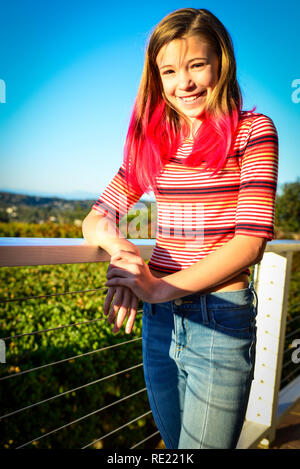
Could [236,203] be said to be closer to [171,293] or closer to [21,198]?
[171,293]

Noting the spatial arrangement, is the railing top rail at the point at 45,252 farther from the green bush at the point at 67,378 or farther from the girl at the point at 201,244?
the green bush at the point at 67,378

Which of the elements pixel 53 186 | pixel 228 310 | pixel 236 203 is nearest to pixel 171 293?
pixel 228 310

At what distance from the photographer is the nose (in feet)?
3.71

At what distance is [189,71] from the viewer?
113cm

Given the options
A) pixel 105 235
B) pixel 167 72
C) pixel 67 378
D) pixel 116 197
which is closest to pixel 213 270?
pixel 105 235

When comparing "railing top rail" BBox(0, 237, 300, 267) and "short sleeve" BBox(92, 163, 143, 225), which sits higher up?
"short sleeve" BBox(92, 163, 143, 225)

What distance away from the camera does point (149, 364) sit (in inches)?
47.9

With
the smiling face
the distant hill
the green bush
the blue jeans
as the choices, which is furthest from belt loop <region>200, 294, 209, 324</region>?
the distant hill

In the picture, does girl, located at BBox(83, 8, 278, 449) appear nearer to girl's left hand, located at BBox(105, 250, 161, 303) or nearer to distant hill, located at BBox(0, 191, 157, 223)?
girl's left hand, located at BBox(105, 250, 161, 303)

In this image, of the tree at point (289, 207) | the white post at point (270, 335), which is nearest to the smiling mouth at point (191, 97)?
the white post at point (270, 335)

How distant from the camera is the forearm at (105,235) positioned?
1.20 meters

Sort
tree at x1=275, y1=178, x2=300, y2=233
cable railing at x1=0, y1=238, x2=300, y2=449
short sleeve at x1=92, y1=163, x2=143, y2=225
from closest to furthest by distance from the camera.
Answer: short sleeve at x1=92, y1=163, x2=143, y2=225 → cable railing at x1=0, y1=238, x2=300, y2=449 → tree at x1=275, y1=178, x2=300, y2=233

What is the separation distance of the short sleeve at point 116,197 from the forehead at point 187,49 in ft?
1.34
